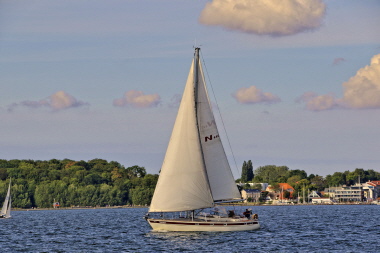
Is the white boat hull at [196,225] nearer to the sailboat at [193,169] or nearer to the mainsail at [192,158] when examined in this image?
the sailboat at [193,169]

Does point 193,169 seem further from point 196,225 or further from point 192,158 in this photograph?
point 196,225

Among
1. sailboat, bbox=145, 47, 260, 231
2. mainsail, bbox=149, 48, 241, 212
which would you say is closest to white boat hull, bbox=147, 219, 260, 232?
sailboat, bbox=145, 47, 260, 231

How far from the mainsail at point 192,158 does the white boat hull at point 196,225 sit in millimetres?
1557

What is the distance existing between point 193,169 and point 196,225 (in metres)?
5.68

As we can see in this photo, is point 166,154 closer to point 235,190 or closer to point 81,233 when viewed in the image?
point 235,190

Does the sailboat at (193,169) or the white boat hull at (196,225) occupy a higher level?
the sailboat at (193,169)

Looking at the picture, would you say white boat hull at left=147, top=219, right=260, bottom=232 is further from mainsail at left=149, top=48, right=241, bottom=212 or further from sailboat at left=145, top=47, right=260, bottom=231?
mainsail at left=149, top=48, right=241, bottom=212

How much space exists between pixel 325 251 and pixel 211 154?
55.3 feet

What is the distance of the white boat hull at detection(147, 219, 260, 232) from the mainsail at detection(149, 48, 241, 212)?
5.11 ft

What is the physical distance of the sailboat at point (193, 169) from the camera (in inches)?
2795

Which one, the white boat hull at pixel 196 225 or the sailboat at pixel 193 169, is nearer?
the sailboat at pixel 193 169

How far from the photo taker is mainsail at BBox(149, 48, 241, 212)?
71.0 m

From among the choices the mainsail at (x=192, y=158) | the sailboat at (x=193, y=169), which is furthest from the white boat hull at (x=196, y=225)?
the mainsail at (x=192, y=158)

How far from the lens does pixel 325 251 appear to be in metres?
62.9
